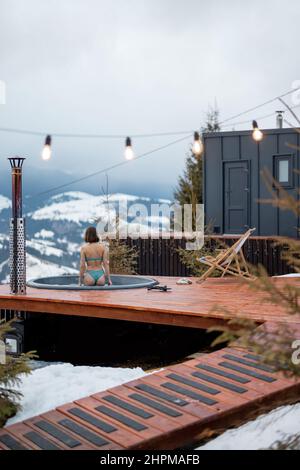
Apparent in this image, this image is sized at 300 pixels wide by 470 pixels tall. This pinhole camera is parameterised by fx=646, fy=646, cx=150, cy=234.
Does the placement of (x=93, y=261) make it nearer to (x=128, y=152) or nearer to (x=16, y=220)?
(x=16, y=220)

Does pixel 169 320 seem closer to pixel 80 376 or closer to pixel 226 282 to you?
pixel 80 376

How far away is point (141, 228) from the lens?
12805 mm

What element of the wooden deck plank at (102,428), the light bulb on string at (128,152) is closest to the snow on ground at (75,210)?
the light bulb on string at (128,152)

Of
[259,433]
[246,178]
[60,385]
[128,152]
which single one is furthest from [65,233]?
[259,433]

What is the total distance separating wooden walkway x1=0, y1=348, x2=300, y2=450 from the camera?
11.6 ft

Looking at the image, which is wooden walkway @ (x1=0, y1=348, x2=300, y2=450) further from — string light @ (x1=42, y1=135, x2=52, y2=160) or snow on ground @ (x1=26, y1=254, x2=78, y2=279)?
snow on ground @ (x1=26, y1=254, x2=78, y2=279)

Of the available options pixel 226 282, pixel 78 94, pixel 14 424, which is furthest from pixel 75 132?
pixel 14 424

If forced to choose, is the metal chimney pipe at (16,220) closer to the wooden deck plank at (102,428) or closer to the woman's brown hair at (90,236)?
the woman's brown hair at (90,236)

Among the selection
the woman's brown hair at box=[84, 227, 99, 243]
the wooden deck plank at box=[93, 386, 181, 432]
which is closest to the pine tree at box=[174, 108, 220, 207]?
the woman's brown hair at box=[84, 227, 99, 243]

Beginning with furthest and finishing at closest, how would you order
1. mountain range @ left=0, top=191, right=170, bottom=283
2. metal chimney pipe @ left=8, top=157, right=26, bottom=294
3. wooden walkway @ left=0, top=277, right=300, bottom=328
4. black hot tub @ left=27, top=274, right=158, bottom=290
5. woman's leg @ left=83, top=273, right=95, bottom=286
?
1. mountain range @ left=0, top=191, right=170, bottom=283
2. woman's leg @ left=83, top=273, right=95, bottom=286
3. black hot tub @ left=27, top=274, right=158, bottom=290
4. metal chimney pipe @ left=8, top=157, right=26, bottom=294
5. wooden walkway @ left=0, top=277, right=300, bottom=328

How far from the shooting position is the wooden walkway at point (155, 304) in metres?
6.23

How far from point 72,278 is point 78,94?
4.59 metres

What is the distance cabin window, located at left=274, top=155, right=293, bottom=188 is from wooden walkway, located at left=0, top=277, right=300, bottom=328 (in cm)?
589

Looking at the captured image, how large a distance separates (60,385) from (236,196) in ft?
33.9
